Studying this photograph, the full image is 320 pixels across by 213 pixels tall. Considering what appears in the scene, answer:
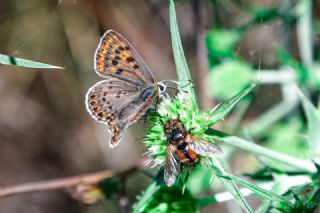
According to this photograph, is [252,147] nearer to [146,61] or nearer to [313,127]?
[313,127]

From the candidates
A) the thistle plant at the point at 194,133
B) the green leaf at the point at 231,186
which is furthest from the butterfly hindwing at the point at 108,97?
the green leaf at the point at 231,186

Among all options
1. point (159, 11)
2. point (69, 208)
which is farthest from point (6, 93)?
point (159, 11)

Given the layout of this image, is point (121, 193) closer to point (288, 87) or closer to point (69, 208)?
point (288, 87)

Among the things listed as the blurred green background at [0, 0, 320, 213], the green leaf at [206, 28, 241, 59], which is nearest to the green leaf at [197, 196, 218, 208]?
the blurred green background at [0, 0, 320, 213]

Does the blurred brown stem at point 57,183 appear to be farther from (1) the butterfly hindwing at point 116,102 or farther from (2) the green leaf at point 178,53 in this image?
(2) the green leaf at point 178,53

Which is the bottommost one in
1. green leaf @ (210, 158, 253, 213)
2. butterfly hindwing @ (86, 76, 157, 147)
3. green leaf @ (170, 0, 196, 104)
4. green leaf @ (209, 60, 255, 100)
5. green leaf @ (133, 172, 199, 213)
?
green leaf @ (133, 172, 199, 213)

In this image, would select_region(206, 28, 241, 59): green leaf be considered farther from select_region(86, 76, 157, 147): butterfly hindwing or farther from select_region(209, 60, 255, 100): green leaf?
select_region(86, 76, 157, 147): butterfly hindwing
